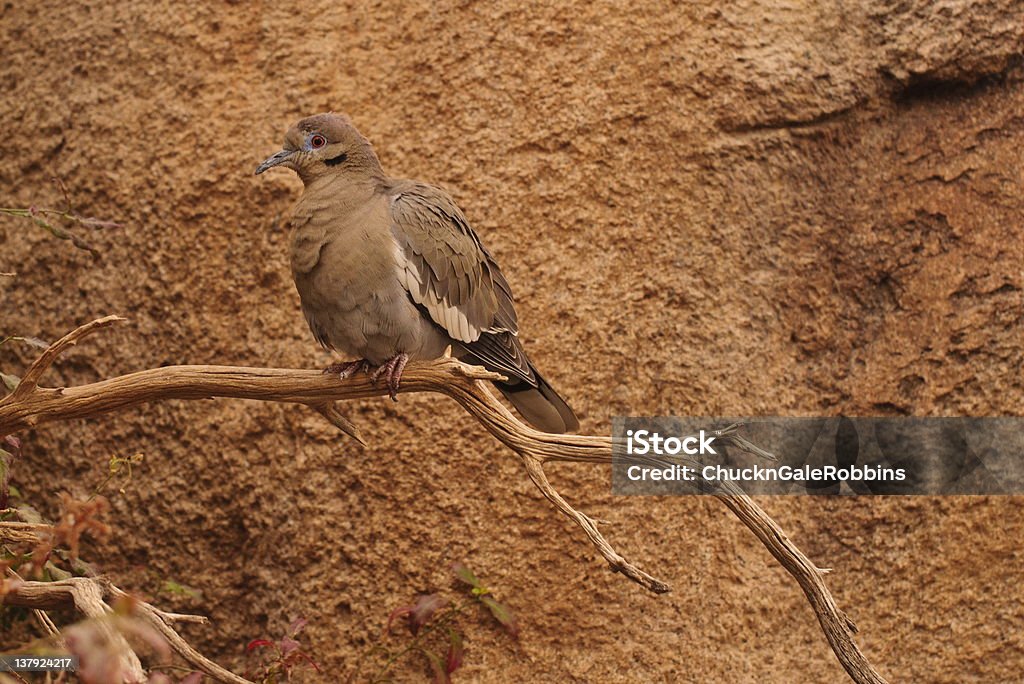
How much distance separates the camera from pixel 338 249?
2.64 metres

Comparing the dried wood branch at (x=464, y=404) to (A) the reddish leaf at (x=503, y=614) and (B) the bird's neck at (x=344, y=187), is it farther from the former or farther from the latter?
(A) the reddish leaf at (x=503, y=614)

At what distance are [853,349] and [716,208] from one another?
26.6 inches

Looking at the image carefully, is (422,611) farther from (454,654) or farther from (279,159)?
(279,159)

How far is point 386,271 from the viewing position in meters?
2.65

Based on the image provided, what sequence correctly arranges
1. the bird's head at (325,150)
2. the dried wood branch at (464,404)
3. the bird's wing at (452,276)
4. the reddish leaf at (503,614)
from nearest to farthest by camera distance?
the dried wood branch at (464,404) → the bird's wing at (452,276) → the bird's head at (325,150) → the reddish leaf at (503,614)

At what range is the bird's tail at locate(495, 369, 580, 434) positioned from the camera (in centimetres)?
298

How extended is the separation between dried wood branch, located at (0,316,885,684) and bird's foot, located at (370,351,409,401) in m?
0.04

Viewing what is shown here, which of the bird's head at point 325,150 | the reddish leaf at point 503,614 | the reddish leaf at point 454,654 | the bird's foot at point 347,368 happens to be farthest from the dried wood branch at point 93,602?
the bird's head at point 325,150

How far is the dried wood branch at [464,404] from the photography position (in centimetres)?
232

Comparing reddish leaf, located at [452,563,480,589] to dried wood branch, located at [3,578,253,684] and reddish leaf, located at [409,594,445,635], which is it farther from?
dried wood branch, located at [3,578,253,684]

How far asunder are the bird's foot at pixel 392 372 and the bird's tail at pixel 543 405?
42 centimetres

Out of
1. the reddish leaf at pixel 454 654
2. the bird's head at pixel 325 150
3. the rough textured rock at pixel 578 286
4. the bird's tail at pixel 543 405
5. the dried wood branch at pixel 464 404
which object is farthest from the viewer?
the rough textured rock at pixel 578 286

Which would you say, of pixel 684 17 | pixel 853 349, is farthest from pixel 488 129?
pixel 853 349

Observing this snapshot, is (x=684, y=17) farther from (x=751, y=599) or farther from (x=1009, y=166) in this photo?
(x=751, y=599)
